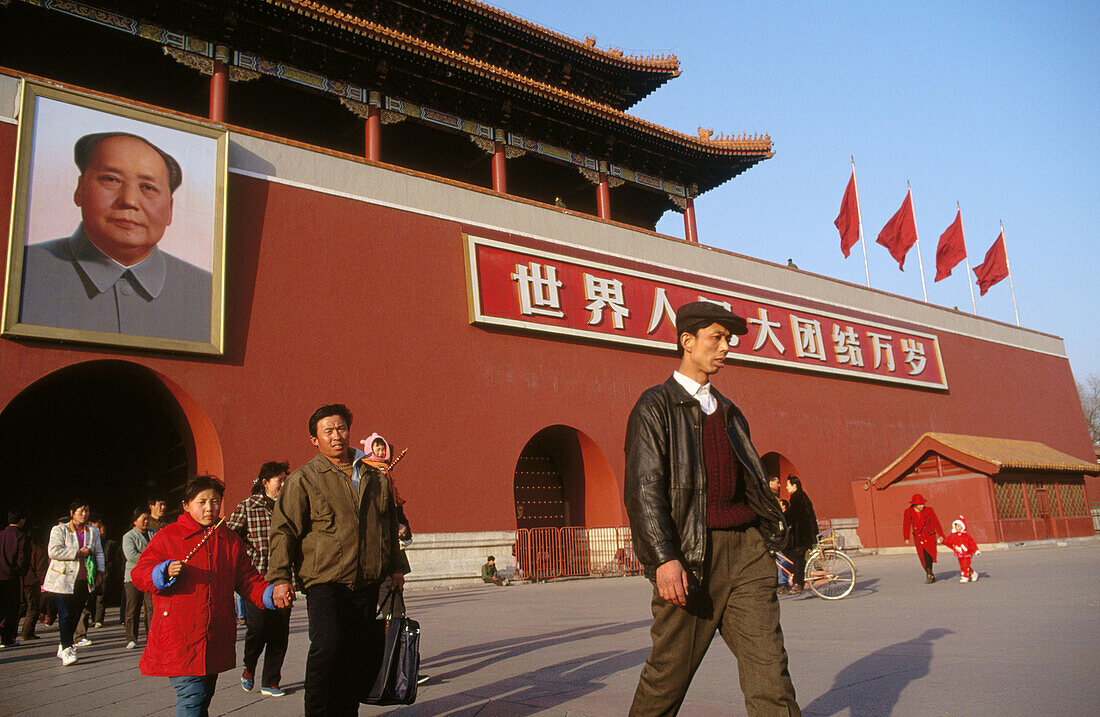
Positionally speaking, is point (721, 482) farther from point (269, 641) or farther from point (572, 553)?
point (572, 553)

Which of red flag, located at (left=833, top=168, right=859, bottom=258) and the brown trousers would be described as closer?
the brown trousers

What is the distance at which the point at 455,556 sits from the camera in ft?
35.3

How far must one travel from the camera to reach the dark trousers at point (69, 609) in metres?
5.67

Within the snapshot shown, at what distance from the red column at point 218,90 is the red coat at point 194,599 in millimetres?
9547

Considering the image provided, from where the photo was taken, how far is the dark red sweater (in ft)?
7.71

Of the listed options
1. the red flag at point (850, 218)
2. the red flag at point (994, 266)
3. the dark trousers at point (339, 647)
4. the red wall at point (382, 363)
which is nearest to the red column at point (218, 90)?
the red wall at point (382, 363)

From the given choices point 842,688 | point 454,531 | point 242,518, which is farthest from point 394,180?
point 842,688

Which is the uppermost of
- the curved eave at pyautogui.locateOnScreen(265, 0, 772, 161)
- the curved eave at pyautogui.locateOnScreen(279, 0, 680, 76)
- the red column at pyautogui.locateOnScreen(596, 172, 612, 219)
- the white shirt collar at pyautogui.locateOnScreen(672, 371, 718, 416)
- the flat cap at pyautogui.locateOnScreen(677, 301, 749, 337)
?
the curved eave at pyautogui.locateOnScreen(279, 0, 680, 76)

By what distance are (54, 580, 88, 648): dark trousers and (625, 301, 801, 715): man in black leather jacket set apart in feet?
16.4

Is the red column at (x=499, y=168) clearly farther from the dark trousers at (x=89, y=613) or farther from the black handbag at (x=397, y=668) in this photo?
the black handbag at (x=397, y=668)

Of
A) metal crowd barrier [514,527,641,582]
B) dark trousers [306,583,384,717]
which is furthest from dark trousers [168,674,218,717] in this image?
metal crowd barrier [514,527,641,582]

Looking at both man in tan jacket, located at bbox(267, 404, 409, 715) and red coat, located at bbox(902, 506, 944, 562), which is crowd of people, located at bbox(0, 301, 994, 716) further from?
red coat, located at bbox(902, 506, 944, 562)

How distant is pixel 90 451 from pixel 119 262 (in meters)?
4.30

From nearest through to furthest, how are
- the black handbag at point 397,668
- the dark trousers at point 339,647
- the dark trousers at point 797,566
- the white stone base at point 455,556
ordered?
the dark trousers at point 339,647, the black handbag at point 397,668, the dark trousers at point 797,566, the white stone base at point 455,556
